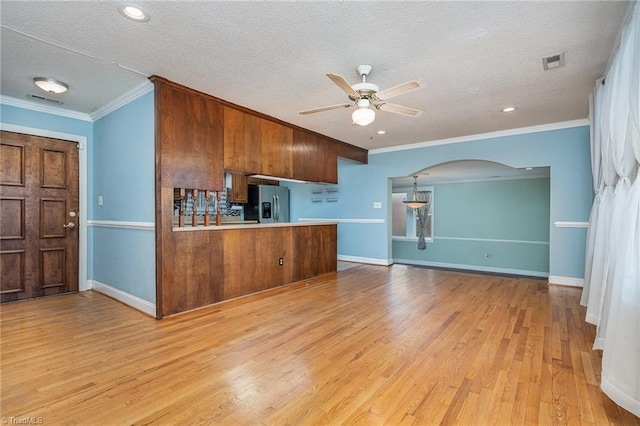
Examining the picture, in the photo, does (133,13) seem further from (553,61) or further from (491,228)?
(491,228)

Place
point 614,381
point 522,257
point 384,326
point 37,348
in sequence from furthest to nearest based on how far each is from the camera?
point 522,257, point 384,326, point 37,348, point 614,381

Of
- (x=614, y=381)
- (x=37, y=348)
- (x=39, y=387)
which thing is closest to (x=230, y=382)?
(x=39, y=387)

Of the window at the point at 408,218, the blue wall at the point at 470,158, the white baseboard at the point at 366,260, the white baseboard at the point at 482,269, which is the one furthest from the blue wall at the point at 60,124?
the white baseboard at the point at 482,269

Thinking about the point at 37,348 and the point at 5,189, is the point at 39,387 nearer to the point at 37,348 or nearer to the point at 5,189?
the point at 37,348

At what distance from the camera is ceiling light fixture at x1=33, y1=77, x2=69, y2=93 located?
311 centimetres

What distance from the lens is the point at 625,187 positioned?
8.08 feet

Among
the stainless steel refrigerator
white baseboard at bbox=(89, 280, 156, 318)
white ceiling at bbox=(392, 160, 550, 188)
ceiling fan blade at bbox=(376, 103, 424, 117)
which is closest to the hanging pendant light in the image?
white ceiling at bbox=(392, 160, 550, 188)

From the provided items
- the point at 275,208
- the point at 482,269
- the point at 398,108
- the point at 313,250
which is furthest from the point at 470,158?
the point at 482,269

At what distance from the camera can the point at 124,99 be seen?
3.61m

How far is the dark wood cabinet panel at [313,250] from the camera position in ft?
16.1

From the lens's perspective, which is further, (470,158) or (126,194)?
(470,158)

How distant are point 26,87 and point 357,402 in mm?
4449

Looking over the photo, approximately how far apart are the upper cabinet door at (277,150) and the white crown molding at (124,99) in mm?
1481

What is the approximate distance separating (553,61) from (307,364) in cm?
333
